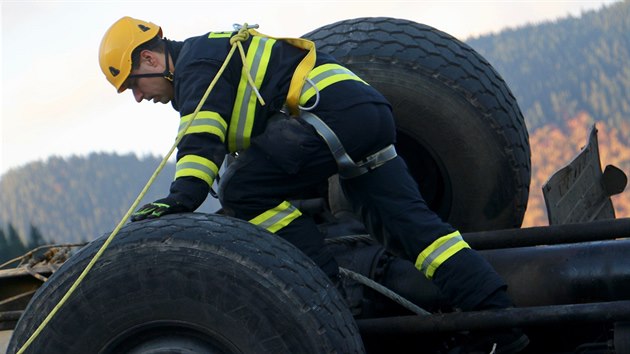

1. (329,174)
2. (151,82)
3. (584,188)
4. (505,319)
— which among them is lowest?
(505,319)

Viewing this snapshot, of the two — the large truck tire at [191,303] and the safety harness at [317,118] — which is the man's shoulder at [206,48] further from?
the large truck tire at [191,303]

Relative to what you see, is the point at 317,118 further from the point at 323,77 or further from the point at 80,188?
the point at 80,188

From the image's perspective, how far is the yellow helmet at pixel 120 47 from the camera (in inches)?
146

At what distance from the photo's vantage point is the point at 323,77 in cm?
361

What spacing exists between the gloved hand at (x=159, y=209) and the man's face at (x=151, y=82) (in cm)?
70

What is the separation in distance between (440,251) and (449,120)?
1044mm

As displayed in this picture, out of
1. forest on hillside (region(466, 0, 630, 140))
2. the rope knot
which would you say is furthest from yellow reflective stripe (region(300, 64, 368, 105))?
forest on hillside (region(466, 0, 630, 140))

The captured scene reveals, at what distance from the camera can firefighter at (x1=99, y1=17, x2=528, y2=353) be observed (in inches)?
135

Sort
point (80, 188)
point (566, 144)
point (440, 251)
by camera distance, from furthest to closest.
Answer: point (80, 188), point (566, 144), point (440, 251)

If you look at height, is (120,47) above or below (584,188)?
above

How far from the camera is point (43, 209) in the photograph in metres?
39.5

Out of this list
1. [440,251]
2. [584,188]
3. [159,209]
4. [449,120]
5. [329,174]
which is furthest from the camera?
[584,188]

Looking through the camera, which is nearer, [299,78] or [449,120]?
[299,78]

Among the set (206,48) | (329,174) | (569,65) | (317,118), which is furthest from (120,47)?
(569,65)
